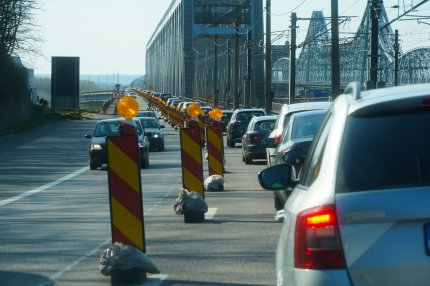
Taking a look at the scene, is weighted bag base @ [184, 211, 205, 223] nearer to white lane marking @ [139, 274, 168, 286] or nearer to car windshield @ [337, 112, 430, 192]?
white lane marking @ [139, 274, 168, 286]

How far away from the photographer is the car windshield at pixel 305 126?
16859mm

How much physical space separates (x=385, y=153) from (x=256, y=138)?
28.3 meters

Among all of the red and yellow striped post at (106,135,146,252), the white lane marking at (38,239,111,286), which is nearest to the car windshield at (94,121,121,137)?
the white lane marking at (38,239,111,286)

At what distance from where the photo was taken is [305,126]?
17.1m

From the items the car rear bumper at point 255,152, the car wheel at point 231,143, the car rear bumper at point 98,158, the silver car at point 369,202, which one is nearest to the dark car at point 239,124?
the car wheel at point 231,143

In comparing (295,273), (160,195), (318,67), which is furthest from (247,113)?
(318,67)

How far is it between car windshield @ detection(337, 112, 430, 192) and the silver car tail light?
0.15 metres

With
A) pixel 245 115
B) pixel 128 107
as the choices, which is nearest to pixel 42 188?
pixel 128 107

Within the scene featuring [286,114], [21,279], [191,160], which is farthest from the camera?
[286,114]

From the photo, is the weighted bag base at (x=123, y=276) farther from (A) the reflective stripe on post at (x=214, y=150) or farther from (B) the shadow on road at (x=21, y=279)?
(A) the reflective stripe on post at (x=214, y=150)

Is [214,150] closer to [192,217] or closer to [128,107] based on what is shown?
[192,217]

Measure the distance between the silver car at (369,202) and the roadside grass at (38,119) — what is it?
56902mm

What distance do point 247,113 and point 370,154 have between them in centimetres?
4041

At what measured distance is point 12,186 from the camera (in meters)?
25.7
